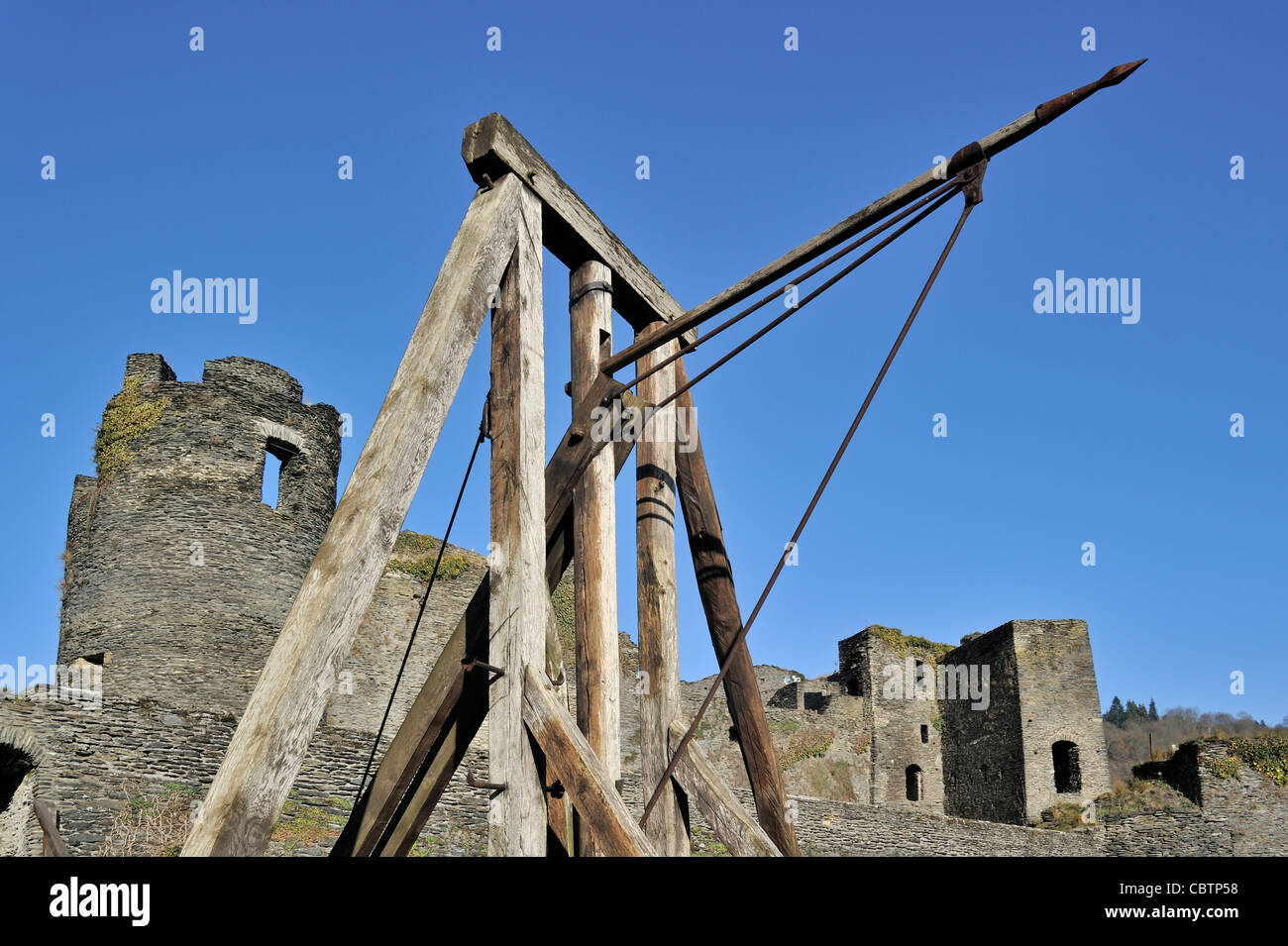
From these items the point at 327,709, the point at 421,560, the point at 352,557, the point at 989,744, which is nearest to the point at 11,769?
the point at 327,709

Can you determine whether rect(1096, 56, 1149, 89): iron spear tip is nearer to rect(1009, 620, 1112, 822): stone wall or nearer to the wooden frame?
the wooden frame

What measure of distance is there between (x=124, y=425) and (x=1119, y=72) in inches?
826

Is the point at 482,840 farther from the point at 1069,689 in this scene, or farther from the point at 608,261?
the point at 1069,689

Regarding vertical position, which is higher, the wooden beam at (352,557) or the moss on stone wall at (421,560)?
the moss on stone wall at (421,560)

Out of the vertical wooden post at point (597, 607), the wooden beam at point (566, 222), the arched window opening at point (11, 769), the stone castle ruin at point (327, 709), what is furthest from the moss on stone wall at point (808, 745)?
the vertical wooden post at point (597, 607)

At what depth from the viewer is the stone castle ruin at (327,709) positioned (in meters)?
11.3

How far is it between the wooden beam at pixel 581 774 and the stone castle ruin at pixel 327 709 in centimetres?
892

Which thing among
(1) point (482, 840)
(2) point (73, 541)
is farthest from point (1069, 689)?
(2) point (73, 541)

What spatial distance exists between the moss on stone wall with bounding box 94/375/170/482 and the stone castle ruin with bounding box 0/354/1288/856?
43 millimetres

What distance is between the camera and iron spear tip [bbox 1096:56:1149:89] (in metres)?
3.40

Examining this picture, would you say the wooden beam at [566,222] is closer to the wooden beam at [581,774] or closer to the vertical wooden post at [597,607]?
the vertical wooden post at [597,607]

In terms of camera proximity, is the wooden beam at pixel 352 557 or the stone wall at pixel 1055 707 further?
the stone wall at pixel 1055 707
